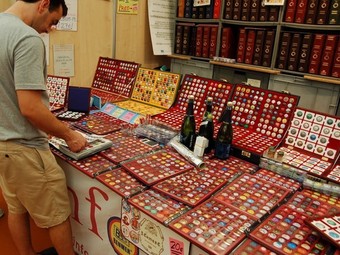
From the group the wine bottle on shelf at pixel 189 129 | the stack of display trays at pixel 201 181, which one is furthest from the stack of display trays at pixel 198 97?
the stack of display trays at pixel 201 181

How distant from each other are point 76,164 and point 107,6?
1.71 m

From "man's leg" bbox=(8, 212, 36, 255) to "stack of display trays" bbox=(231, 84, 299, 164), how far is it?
3.75 ft

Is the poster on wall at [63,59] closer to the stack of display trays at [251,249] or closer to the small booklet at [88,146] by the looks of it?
the small booklet at [88,146]

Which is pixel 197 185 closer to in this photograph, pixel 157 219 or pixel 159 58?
pixel 157 219

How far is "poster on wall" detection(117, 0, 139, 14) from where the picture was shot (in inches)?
104

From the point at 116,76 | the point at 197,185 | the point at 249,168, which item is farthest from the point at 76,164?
the point at 116,76

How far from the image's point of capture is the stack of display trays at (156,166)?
1247mm

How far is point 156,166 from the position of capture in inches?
52.9

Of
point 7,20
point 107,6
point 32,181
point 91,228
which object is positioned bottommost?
point 91,228

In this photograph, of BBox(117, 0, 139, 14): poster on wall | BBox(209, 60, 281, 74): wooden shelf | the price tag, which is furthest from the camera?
BBox(117, 0, 139, 14): poster on wall

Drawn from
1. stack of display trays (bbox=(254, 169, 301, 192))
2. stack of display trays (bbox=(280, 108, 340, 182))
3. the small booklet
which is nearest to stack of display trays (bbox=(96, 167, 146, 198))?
the small booklet

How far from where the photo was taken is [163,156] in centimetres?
145

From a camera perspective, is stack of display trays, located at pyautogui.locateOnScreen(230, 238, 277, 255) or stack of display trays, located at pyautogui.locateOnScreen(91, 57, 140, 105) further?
stack of display trays, located at pyautogui.locateOnScreen(91, 57, 140, 105)

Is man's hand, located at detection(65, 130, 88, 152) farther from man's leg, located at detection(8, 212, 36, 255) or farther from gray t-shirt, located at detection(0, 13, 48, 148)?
man's leg, located at detection(8, 212, 36, 255)
